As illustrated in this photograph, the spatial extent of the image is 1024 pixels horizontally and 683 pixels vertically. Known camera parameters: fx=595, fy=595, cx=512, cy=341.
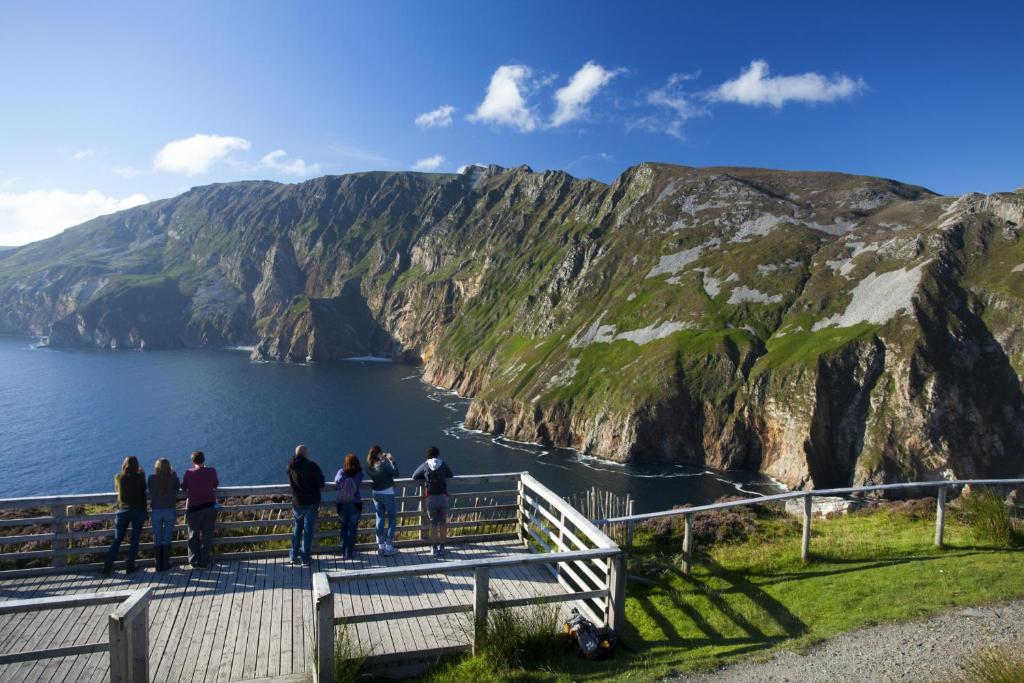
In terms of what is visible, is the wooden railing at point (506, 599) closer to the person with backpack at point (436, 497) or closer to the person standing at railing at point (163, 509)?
the person with backpack at point (436, 497)

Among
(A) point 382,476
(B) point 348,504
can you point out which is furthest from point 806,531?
(B) point 348,504

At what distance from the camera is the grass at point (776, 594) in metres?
9.65

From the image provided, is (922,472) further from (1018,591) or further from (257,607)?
(257,607)

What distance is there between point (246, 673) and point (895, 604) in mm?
11506

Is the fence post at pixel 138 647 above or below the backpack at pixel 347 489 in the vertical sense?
below

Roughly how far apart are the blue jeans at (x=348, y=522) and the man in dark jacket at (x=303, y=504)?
0.64m

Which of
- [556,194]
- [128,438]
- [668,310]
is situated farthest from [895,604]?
[556,194]

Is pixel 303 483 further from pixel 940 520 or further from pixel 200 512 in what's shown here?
pixel 940 520

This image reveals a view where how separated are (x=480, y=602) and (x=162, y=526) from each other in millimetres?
8139

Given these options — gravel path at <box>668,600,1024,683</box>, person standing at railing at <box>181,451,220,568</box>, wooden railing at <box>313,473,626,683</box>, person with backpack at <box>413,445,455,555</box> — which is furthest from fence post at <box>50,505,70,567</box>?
gravel path at <box>668,600,1024,683</box>

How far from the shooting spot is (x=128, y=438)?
86.7m

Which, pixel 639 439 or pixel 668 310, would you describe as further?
pixel 668 310

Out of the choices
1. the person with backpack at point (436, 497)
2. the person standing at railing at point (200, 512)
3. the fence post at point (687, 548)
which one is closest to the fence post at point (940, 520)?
the fence post at point (687, 548)

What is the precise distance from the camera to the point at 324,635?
27.8 feet
